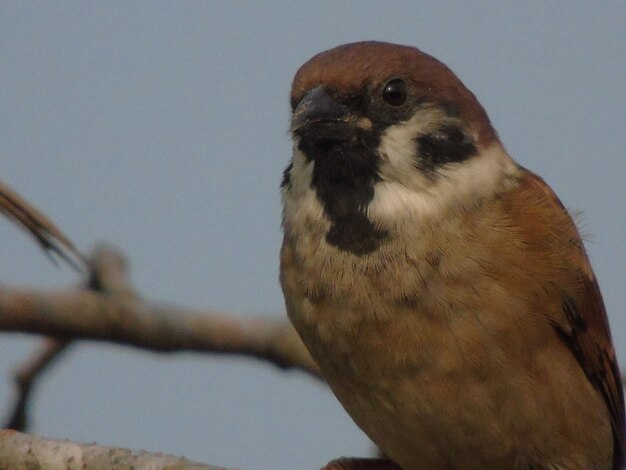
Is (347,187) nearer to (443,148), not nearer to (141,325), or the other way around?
(443,148)

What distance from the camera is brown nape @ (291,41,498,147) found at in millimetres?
5070

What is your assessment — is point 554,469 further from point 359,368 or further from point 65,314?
point 65,314

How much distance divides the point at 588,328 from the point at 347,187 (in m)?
1.19

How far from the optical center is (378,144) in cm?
505

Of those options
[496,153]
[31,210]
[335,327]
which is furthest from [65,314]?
[496,153]

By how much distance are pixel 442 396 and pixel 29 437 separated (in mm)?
1489

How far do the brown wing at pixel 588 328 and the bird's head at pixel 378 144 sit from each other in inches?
16.3

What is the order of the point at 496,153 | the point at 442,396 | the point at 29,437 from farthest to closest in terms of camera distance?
the point at 496,153 < the point at 442,396 < the point at 29,437

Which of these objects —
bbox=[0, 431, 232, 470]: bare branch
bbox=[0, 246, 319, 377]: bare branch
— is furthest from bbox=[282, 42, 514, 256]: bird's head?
bbox=[0, 246, 319, 377]: bare branch

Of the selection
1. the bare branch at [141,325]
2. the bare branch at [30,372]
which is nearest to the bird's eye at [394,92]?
the bare branch at [141,325]

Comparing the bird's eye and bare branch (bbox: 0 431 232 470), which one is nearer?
bare branch (bbox: 0 431 232 470)

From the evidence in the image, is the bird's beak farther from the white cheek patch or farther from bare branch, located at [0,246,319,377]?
bare branch, located at [0,246,319,377]

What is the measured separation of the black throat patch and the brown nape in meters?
0.22

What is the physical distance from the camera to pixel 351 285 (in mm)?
5121
